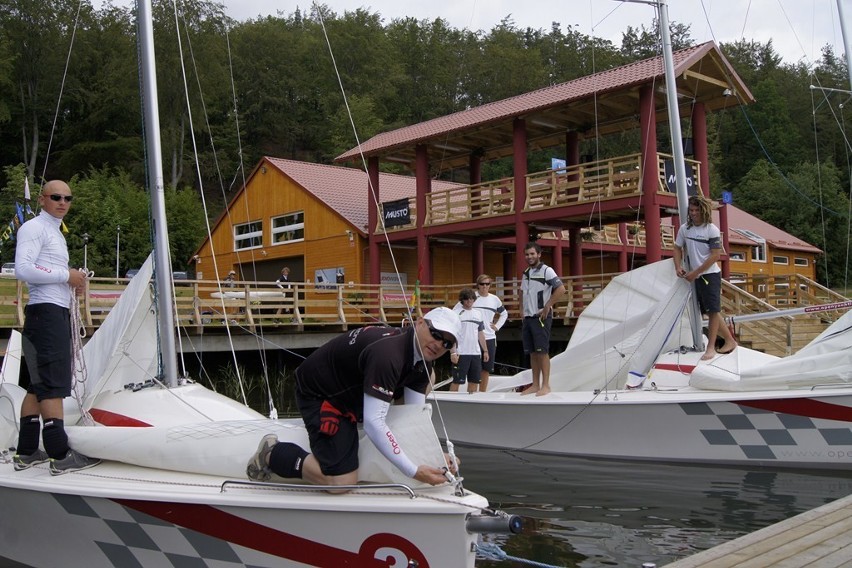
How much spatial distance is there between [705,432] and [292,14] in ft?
272

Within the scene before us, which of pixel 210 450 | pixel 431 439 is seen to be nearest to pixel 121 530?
pixel 210 450

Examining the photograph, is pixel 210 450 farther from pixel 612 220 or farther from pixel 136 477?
pixel 612 220

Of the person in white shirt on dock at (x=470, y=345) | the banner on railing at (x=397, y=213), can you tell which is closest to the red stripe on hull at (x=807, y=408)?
the person in white shirt on dock at (x=470, y=345)

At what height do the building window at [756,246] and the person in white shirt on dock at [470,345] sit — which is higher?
the building window at [756,246]

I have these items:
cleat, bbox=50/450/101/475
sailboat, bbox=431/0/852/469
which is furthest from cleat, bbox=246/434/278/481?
sailboat, bbox=431/0/852/469

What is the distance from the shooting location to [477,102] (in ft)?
227

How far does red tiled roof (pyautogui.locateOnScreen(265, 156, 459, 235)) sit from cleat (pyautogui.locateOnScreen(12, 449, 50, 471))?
21.8 metres

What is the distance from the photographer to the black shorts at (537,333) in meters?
9.30

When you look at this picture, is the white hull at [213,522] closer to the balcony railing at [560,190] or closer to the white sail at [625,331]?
the white sail at [625,331]

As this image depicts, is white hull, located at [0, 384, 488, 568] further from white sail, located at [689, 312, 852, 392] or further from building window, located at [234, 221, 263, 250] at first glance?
building window, located at [234, 221, 263, 250]

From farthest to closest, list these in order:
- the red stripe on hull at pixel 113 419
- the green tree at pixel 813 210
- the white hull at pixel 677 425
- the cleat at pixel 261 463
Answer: the green tree at pixel 813 210 → the white hull at pixel 677 425 → the red stripe on hull at pixel 113 419 → the cleat at pixel 261 463

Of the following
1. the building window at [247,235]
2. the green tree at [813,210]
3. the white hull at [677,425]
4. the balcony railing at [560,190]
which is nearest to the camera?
the white hull at [677,425]

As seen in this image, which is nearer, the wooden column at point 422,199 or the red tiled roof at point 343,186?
the wooden column at point 422,199

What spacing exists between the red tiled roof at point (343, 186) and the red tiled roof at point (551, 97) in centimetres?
234
